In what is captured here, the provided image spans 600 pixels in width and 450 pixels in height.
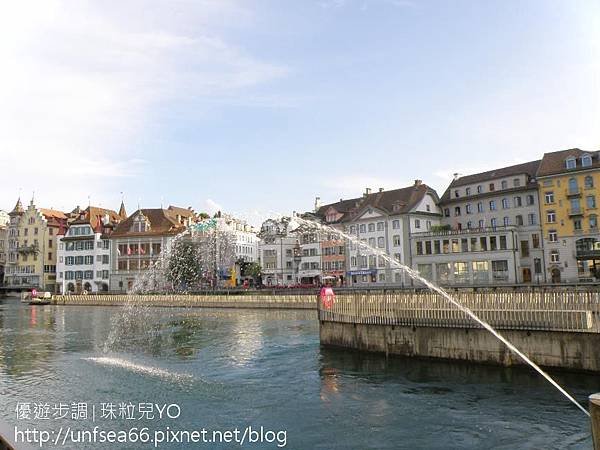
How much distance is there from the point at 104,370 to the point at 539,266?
69.4m

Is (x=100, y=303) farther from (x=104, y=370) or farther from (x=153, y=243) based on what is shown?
(x=104, y=370)

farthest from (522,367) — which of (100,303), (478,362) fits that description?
(100,303)

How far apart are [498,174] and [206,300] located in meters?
52.6

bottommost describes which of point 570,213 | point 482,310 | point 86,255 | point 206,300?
point 206,300

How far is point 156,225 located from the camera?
387 feet

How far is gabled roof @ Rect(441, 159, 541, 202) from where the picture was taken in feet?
277

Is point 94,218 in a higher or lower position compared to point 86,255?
higher

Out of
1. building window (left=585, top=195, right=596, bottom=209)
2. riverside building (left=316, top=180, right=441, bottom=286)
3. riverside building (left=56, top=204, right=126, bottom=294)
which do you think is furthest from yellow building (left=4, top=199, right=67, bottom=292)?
building window (left=585, top=195, right=596, bottom=209)

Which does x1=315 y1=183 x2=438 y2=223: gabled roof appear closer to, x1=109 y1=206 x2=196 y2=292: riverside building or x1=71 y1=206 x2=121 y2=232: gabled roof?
x1=109 y1=206 x2=196 y2=292: riverside building

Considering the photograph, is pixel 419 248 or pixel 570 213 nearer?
pixel 570 213

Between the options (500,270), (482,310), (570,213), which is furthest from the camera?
(500,270)

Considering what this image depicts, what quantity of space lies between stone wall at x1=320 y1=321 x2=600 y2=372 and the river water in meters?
0.54

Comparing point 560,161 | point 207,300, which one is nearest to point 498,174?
point 560,161

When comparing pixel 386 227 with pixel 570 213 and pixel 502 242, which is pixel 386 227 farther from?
pixel 570 213
